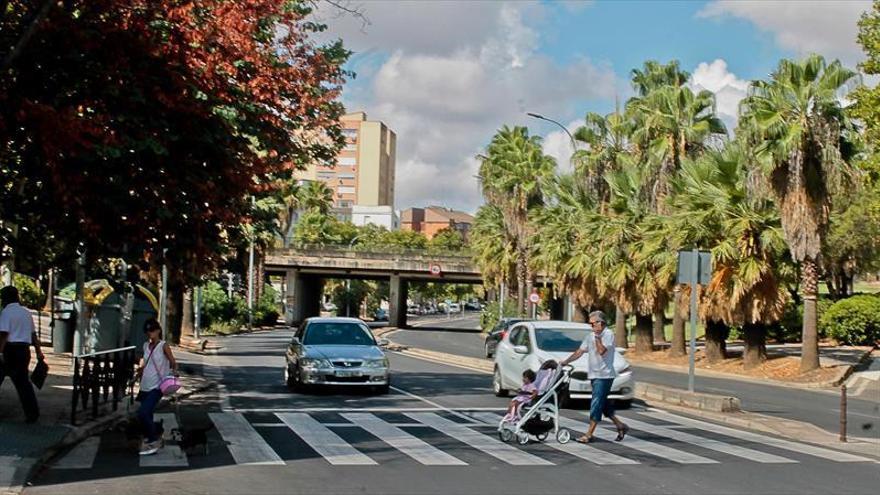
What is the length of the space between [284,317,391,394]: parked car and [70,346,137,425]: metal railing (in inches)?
150

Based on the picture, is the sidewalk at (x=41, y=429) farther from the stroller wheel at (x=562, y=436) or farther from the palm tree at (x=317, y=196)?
the palm tree at (x=317, y=196)

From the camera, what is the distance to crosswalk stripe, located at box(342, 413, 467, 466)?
1232 cm

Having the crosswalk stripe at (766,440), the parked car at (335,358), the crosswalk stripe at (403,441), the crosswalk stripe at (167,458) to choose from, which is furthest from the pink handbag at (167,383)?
the parked car at (335,358)

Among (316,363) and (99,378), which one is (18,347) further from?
(316,363)

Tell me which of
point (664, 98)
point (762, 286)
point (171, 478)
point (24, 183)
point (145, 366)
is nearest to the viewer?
point (171, 478)

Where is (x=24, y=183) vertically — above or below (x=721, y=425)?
above

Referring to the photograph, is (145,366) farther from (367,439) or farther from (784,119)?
(784,119)

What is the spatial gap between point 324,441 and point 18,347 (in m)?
4.11

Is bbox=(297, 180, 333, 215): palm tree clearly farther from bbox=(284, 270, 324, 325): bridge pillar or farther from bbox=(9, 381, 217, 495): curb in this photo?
bbox=(9, 381, 217, 495): curb

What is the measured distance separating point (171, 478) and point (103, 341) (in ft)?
49.2

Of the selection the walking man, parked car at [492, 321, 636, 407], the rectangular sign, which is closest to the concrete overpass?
parked car at [492, 321, 636, 407]

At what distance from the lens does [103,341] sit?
81.6 ft

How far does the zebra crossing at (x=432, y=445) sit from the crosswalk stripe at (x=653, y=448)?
0.04 feet

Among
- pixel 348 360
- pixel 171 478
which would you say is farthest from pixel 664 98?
pixel 171 478
